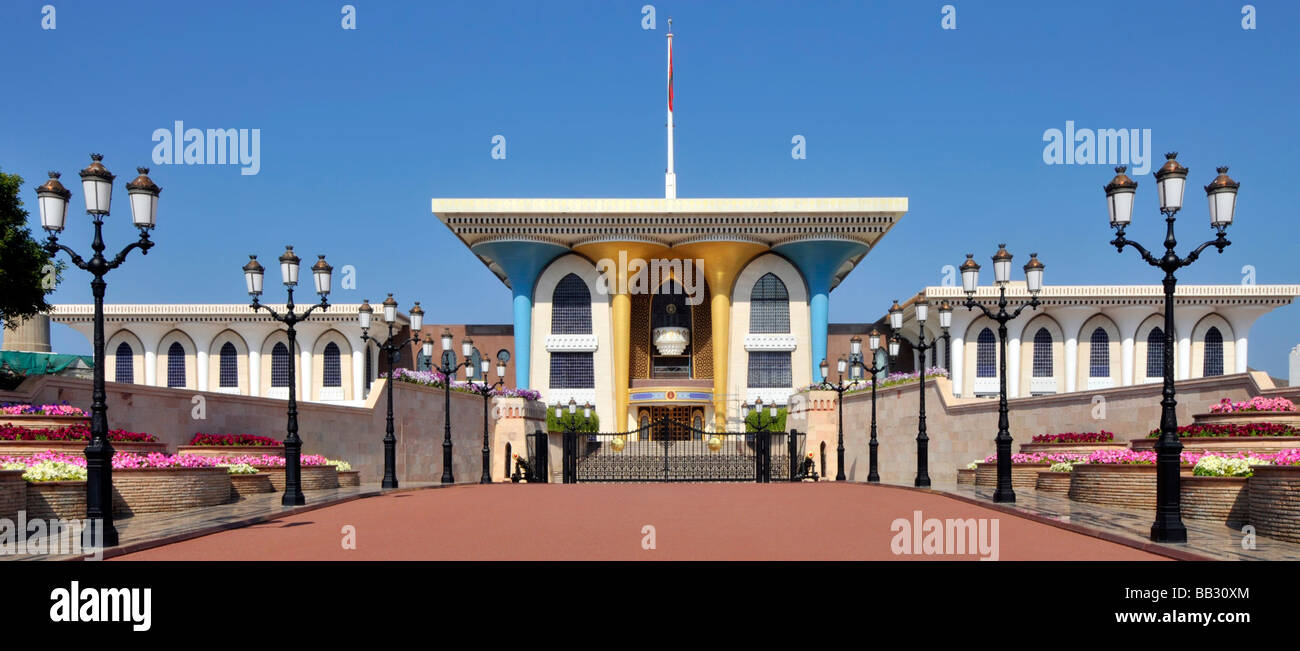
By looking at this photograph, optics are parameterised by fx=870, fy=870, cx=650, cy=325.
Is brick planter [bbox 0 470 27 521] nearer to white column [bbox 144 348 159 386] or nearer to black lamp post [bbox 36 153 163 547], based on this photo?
black lamp post [bbox 36 153 163 547]

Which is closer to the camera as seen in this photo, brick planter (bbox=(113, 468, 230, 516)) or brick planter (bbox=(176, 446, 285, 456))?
brick planter (bbox=(113, 468, 230, 516))

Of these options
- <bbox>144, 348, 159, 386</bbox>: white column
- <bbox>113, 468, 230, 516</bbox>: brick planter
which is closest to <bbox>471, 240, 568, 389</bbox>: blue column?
<bbox>144, 348, 159, 386</bbox>: white column

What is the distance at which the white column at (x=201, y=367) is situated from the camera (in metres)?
56.8

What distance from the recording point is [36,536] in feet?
35.7

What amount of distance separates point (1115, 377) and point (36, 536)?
55.5 meters

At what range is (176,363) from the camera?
57.5 metres

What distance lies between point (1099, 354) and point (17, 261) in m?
54.6

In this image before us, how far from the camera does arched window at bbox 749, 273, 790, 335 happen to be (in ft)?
172

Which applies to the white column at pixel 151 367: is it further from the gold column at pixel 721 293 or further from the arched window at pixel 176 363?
the gold column at pixel 721 293

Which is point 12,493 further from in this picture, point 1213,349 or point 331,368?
point 1213,349

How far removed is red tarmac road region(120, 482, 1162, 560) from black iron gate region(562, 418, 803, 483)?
7345 millimetres

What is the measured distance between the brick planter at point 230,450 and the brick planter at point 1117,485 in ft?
54.3
